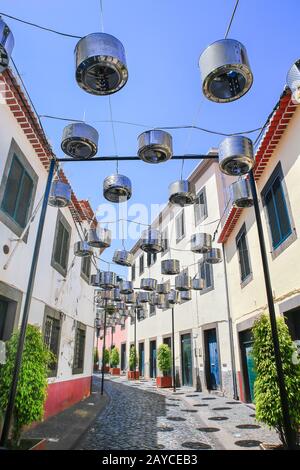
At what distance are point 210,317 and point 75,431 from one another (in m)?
9.60

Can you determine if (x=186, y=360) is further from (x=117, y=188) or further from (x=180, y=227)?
(x=117, y=188)

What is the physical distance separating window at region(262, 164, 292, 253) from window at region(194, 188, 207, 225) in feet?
26.9

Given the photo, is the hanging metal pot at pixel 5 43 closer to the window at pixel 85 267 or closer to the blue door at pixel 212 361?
the window at pixel 85 267

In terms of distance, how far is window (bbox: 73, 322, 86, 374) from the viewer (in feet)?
42.9

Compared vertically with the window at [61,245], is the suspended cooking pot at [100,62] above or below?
below

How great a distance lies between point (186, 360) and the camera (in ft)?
61.4

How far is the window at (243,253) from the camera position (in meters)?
11.9

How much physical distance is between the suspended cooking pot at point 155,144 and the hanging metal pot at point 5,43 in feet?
6.67

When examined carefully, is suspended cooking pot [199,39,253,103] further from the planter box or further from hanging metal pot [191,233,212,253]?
the planter box

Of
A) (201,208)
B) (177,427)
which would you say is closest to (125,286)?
(177,427)

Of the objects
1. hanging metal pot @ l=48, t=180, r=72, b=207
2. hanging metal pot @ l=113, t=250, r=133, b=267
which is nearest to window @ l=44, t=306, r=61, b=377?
hanging metal pot @ l=113, t=250, r=133, b=267

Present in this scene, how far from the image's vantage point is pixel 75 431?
304 inches

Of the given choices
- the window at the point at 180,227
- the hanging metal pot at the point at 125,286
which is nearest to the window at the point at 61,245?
the hanging metal pot at the point at 125,286

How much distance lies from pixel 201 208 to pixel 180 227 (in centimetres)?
317
